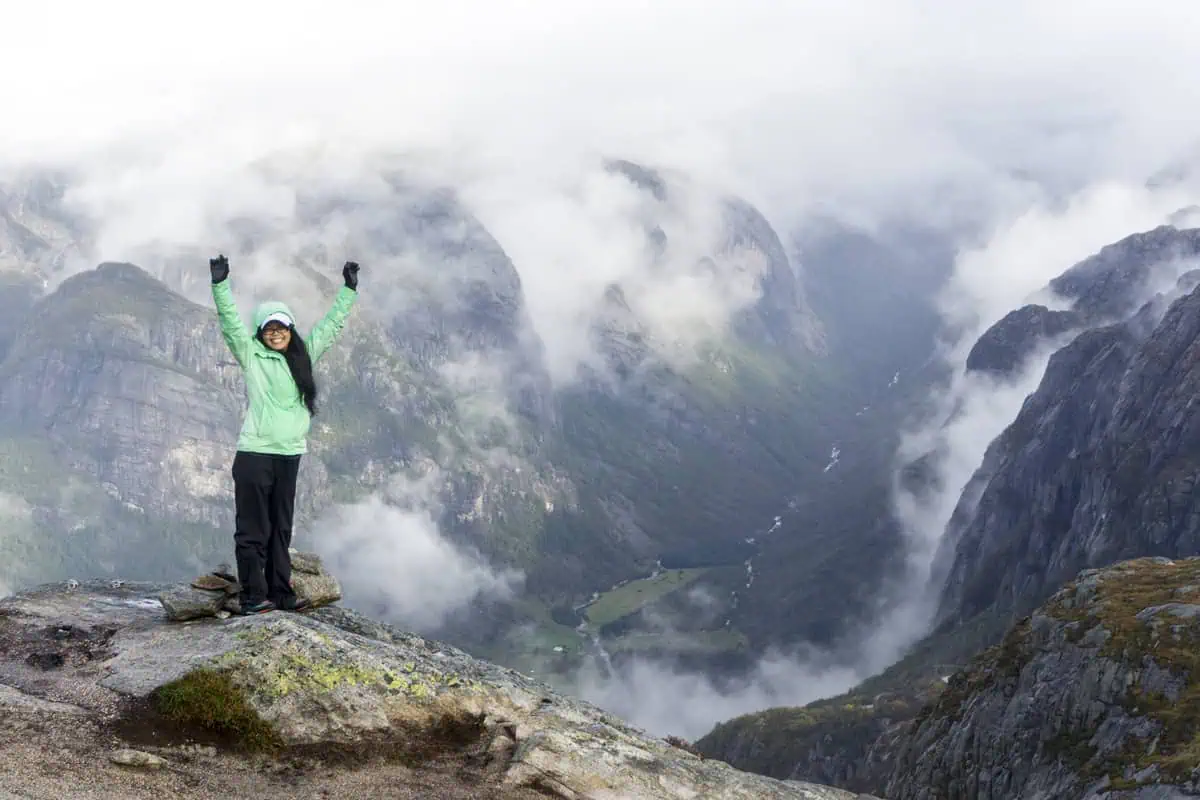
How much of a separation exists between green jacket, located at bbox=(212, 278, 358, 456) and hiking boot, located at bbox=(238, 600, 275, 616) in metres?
4.10

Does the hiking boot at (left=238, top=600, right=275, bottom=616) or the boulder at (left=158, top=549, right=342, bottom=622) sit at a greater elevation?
the boulder at (left=158, top=549, right=342, bottom=622)

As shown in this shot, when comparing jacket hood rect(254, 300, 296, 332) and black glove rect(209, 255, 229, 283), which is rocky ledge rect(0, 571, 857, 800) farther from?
black glove rect(209, 255, 229, 283)

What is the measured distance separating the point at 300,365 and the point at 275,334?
984 millimetres

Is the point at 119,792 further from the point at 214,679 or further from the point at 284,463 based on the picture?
the point at 284,463

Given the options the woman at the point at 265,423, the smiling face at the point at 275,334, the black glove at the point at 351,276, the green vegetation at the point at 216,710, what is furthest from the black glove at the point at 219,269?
the green vegetation at the point at 216,710

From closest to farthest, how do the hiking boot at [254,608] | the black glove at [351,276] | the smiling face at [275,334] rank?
the smiling face at [275,334]
the hiking boot at [254,608]
the black glove at [351,276]

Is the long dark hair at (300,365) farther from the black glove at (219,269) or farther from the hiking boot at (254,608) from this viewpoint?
the hiking boot at (254,608)

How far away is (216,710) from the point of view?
19.4m

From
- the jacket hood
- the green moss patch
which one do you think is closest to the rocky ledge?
the jacket hood

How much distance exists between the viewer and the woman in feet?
76.4

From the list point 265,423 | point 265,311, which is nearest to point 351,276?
Result: point 265,311

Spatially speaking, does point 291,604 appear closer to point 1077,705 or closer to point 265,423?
point 265,423

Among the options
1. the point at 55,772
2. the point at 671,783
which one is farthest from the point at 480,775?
the point at 55,772

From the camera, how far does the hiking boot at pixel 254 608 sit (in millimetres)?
24203
